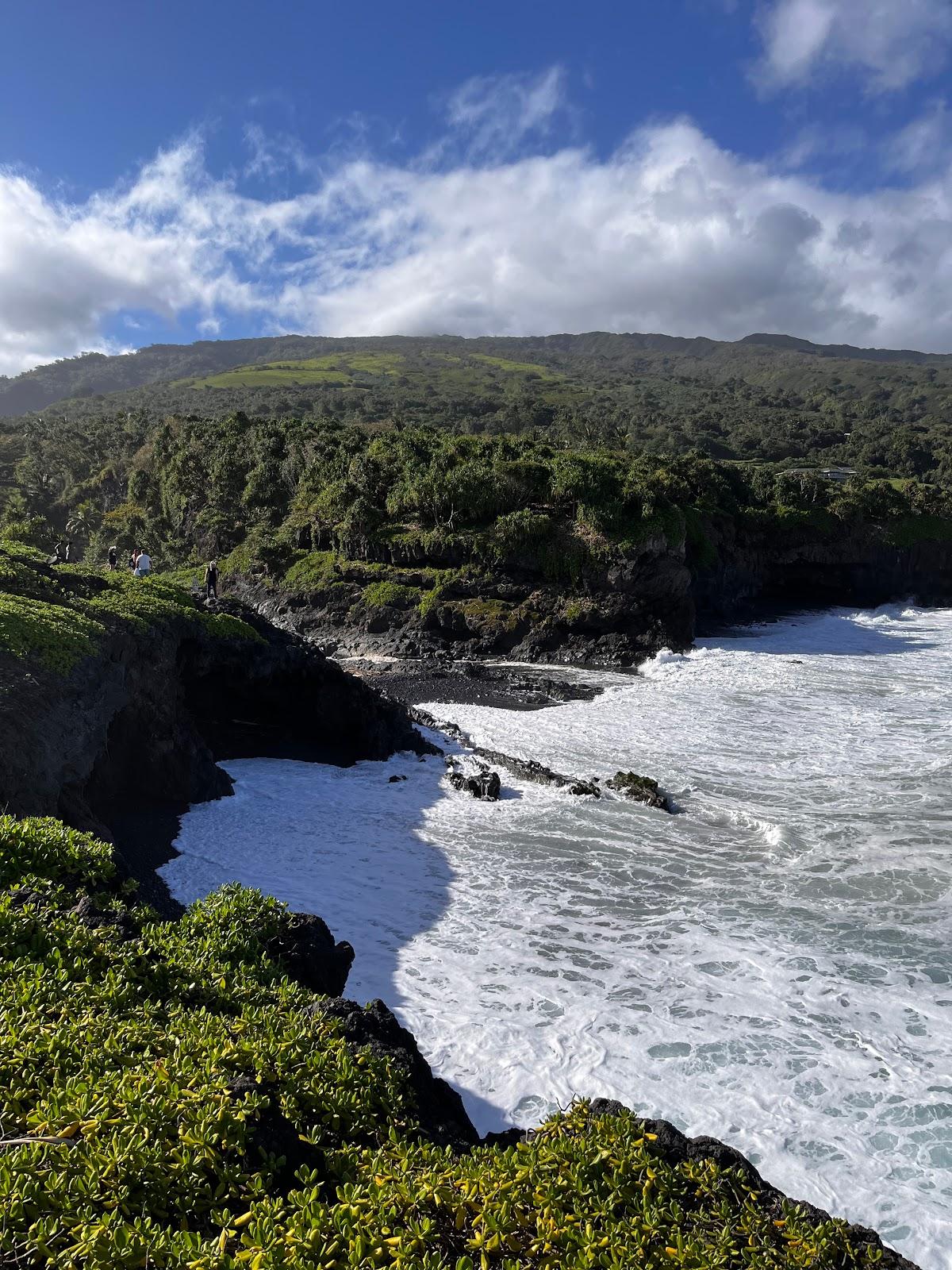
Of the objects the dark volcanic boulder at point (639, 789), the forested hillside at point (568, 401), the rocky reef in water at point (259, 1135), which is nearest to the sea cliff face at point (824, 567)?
the forested hillside at point (568, 401)

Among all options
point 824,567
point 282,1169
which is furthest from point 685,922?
point 824,567

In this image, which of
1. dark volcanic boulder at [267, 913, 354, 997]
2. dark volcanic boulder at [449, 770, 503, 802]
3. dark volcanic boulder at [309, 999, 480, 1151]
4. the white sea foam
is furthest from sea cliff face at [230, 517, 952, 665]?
dark volcanic boulder at [309, 999, 480, 1151]

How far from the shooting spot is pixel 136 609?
698 inches

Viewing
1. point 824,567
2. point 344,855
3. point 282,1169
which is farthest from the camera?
point 824,567

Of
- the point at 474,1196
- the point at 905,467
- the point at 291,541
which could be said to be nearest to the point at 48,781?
the point at 474,1196

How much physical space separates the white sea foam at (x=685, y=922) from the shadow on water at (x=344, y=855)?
6 cm

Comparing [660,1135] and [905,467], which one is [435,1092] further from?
[905,467]

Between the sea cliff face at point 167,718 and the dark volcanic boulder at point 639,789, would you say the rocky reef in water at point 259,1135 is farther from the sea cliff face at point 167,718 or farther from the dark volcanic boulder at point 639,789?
the dark volcanic boulder at point 639,789

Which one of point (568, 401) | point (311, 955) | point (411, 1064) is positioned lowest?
point (311, 955)

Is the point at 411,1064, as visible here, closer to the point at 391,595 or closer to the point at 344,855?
the point at 344,855

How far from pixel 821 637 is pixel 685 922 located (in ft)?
106

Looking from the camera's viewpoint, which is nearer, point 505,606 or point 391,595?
point 505,606

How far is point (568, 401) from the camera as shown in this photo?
121 metres

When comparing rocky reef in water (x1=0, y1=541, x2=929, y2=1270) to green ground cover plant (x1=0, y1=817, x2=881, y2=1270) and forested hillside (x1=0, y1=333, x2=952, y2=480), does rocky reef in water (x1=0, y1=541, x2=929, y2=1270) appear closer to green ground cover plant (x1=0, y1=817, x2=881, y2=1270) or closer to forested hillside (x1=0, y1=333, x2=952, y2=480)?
green ground cover plant (x1=0, y1=817, x2=881, y2=1270)
